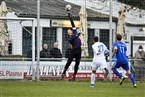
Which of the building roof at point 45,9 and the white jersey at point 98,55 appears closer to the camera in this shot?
the white jersey at point 98,55

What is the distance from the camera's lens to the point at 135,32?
39.5 metres

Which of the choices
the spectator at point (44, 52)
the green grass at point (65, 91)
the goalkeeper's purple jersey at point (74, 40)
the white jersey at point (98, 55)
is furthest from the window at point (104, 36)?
the green grass at point (65, 91)

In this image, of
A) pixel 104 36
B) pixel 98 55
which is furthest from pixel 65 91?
pixel 104 36

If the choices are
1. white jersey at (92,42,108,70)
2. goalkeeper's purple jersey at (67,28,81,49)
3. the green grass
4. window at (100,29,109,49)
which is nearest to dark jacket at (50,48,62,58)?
window at (100,29,109,49)

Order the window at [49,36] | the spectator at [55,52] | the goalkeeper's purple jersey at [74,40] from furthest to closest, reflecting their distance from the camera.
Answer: the window at [49,36] → the spectator at [55,52] → the goalkeeper's purple jersey at [74,40]

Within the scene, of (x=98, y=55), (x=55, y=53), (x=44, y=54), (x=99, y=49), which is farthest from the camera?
(x=55, y=53)

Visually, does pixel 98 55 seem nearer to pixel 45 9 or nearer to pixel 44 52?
pixel 44 52

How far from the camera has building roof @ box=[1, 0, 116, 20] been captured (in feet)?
90.9

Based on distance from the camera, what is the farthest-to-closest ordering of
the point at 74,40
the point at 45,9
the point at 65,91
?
the point at 45,9, the point at 74,40, the point at 65,91

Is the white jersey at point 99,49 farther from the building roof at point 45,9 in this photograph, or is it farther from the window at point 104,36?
the building roof at point 45,9

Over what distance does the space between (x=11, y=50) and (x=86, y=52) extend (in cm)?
398

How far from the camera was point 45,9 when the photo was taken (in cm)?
2941

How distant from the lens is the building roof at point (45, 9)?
90.9 feet

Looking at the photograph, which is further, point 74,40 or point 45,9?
point 45,9
